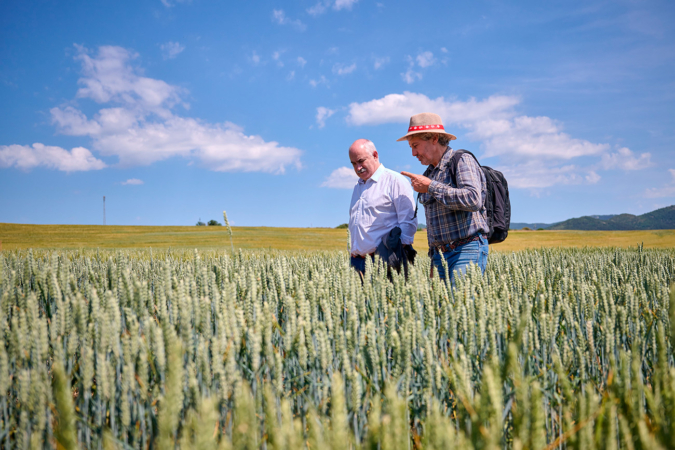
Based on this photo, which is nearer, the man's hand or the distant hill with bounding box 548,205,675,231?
the man's hand

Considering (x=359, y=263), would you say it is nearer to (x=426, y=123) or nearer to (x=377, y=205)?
(x=377, y=205)

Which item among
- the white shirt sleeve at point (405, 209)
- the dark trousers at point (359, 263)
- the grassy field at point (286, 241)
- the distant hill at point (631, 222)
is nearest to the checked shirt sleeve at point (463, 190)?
the white shirt sleeve at point (405, 209)

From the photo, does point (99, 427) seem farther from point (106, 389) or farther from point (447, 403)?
point (447, 403)

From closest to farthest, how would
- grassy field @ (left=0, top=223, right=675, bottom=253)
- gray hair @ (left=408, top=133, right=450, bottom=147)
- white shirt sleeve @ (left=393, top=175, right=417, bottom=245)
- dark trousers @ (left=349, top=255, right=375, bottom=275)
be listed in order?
gray hair @ (left=408, top=133, right=450, bottom=147), white shirt sleeve @ (left=393, top=175, right=417, bottom=245), dark trousers @ (left=349, top=255, right=375, bottom=275), grassy field @ (left=0, top=223, right=675, bottom=253)

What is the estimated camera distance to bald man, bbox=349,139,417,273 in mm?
4277

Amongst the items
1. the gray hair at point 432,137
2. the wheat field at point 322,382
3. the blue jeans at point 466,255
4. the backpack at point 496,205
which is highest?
the gray hair at point 432,137

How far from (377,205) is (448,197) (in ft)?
3.76

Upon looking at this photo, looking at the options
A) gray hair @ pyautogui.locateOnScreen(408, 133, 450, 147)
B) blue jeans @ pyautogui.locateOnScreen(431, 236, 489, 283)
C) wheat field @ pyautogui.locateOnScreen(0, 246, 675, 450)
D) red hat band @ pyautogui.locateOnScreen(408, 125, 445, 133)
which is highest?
red hat band @ pyautogui.locateOnScreen(408, 125, 445, 133)

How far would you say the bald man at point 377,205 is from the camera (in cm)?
428

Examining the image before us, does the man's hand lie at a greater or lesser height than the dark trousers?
greater

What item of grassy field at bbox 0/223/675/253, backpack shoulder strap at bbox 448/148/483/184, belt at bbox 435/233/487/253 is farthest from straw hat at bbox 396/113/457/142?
grassy field at bbox 0/223/675/253

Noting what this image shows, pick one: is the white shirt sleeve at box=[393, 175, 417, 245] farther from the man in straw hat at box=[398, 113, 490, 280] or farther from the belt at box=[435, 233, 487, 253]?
the belt at box=[435, 233, 487, 253]

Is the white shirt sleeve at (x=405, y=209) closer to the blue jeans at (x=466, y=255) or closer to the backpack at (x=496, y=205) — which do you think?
the blue jeans at (x=466, y=255)

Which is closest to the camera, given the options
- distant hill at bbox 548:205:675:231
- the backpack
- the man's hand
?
the man's hand
